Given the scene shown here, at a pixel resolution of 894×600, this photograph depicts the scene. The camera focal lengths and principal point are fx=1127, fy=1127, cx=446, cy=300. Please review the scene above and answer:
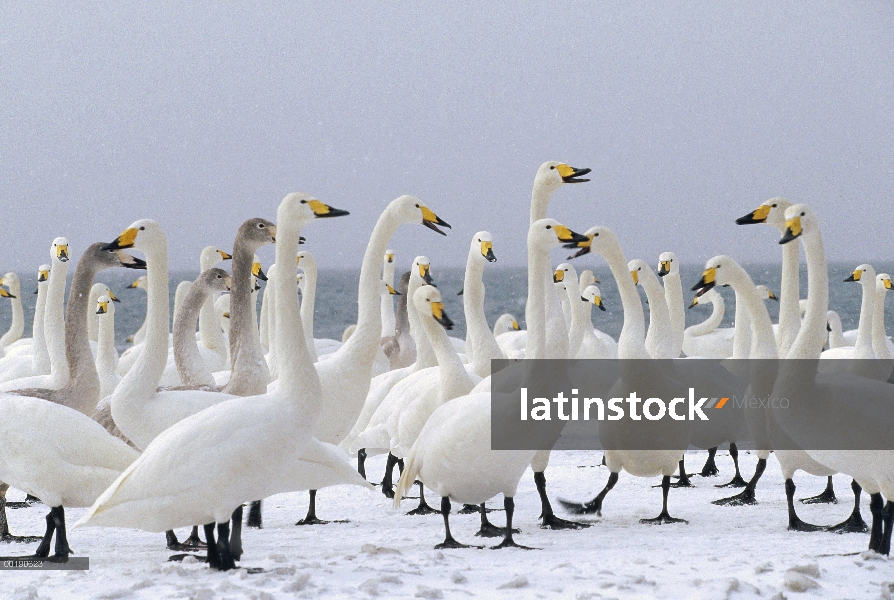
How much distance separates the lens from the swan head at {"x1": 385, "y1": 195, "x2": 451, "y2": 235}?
7.49 m

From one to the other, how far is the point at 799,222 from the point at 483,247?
8.53 feet

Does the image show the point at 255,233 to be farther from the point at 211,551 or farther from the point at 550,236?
the point at 211,551

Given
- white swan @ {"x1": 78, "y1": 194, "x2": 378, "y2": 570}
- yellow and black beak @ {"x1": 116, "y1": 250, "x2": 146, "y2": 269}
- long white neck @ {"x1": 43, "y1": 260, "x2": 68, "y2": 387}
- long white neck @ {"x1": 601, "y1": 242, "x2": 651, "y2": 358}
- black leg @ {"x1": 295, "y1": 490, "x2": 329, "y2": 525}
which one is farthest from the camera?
long white neck @ {"x1": 43, "y1": 260, "x2": 68, "y2": 387}

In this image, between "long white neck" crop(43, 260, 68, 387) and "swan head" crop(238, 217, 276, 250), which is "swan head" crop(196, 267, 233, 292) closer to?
"swan head" crop(238, 217, 276, 250)

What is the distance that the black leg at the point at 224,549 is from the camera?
17.0 ft

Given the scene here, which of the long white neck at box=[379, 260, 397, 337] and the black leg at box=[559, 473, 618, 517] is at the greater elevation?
the long white neck at box=[379, 260, 397, 337]

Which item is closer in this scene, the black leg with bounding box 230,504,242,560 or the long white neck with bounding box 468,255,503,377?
the black leg with bounding box 230,504,242,560

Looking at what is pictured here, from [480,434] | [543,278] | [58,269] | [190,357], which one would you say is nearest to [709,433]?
[543,278]

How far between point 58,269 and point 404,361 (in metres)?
4.78

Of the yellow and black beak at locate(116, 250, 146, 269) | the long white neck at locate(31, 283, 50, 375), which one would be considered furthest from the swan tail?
the long white neck at locate(31, 283, 50, 375)

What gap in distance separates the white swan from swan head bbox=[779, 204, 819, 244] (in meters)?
3.29

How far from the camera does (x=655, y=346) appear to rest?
8453 millimetres

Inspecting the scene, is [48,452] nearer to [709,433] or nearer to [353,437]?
[353,437]

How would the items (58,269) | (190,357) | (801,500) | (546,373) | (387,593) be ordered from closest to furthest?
1. (387,593)
2. (546,373)
3. (801,500)
4. (190,357)
5. (58,269)
